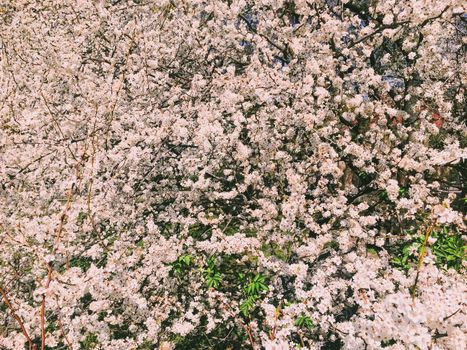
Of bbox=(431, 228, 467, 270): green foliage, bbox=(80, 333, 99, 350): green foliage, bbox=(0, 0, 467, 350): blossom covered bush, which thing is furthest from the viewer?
bbox=(431, 228, 467, 270): green foliage

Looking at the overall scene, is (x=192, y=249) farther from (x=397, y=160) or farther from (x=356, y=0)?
(x=356, y=0)

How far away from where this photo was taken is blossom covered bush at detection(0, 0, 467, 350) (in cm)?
489

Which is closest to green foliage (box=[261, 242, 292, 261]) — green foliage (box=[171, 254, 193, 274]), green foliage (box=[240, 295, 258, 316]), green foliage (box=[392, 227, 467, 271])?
green foliage (box=[240, 295, 258, 316])

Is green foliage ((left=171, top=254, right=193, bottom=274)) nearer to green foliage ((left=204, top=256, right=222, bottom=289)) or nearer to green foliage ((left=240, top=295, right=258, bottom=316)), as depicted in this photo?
green foliage ((left=204, top=256, right=222, bottom=289))

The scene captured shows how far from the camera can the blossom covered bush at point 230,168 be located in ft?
16.0

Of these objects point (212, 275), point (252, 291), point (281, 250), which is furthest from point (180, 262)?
point (281, 250)

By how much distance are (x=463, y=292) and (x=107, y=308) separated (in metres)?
4.04

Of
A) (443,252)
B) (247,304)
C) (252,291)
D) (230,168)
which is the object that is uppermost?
(230,168)

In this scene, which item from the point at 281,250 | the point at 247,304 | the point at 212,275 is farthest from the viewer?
the point at 281,250

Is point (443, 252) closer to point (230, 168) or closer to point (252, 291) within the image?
point (252, 291)

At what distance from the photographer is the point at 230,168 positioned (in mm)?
5879

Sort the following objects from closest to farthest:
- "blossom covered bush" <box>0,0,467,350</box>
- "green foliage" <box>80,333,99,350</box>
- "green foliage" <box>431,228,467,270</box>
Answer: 1. "blossom covered bush" <box>0,0,467,350</box>
2. "green foliage" <box>80,333,99,350</box>
3. "green foliage" <box>431,228,467,270</box>

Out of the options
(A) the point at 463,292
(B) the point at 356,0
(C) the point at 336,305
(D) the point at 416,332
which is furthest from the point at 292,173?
(B) the point at 356,0

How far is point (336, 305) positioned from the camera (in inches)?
193
